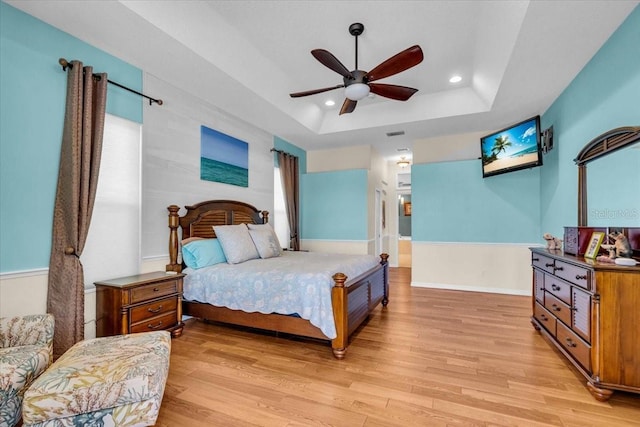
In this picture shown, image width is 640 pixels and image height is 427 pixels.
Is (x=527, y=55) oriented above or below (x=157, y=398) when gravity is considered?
above

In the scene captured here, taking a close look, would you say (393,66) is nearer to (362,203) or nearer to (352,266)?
(352,266)

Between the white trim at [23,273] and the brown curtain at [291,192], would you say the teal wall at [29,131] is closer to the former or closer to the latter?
the white trim at [23,273]

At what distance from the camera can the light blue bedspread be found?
2.75m

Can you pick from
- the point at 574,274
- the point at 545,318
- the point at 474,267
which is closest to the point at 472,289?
the point at 474,267

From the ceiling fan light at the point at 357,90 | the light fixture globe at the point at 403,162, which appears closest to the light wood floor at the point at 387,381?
the ceiling fan light at the point at 357,90

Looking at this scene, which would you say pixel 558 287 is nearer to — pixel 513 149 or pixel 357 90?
pixel 513 149

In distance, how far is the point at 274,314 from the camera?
2945 millimetres

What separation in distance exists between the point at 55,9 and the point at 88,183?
134 centimetres

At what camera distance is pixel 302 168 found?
6.54 meters

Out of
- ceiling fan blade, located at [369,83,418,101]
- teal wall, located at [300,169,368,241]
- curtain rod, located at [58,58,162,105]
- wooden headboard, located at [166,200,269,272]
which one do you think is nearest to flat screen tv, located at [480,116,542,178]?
ceiling fan blade, located at [369,83,418,101]

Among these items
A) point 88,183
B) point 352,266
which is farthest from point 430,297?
point 88,183

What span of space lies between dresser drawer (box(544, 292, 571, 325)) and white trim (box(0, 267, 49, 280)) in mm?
4273

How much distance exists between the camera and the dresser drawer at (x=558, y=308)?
2477 millimetres

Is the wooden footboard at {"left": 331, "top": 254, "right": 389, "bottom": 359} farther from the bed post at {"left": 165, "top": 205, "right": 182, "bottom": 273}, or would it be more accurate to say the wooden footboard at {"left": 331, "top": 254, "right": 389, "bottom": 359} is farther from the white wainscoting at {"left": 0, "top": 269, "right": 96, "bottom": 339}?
the white wainscoting at {"left": 0, "top": 269, "right": 96, "bottom": 339}
